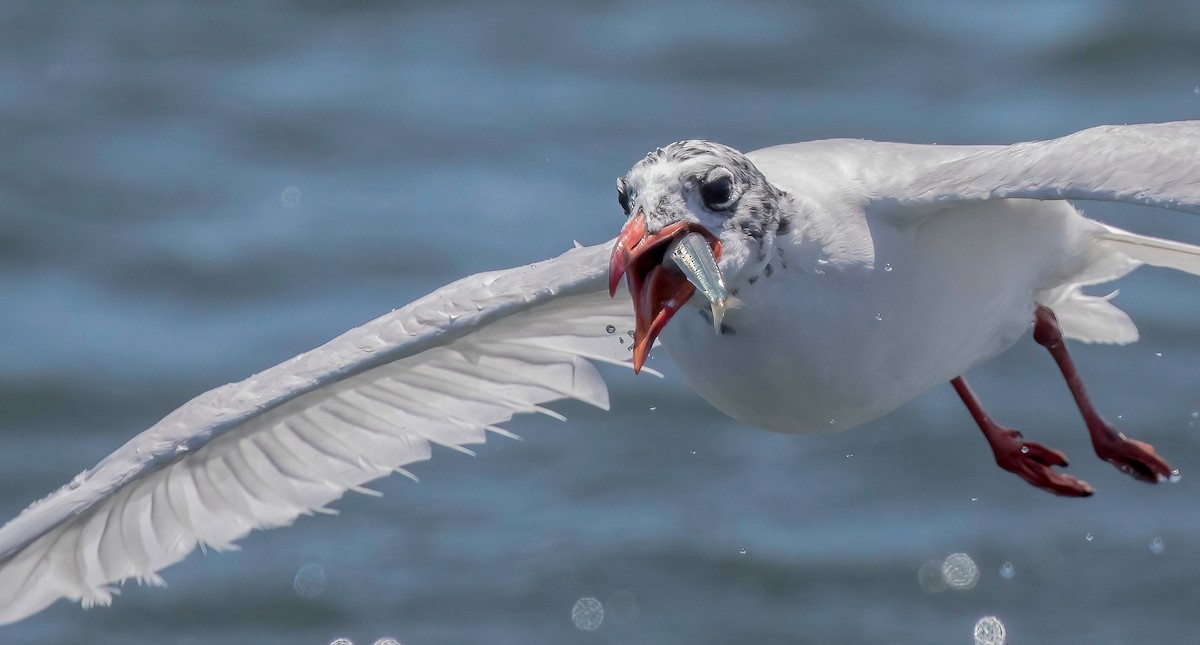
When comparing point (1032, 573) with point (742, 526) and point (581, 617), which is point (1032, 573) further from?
point (581, 617)

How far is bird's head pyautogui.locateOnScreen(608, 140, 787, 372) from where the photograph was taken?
3918mm

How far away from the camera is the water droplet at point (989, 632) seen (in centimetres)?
639

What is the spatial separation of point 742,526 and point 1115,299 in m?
2.50

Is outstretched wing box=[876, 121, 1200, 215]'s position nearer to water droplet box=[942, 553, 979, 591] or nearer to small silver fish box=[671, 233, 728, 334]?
small silver fish box=[671, 233, 728, 334]

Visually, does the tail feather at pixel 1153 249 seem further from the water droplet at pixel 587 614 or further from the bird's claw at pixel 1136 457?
the water droplet at pixel 587 614

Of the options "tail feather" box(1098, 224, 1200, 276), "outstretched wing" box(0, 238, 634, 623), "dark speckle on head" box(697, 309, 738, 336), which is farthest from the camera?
"tail feather" box(1098, 224, 1200, 276)

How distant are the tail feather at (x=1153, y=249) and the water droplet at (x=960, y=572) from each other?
183cm

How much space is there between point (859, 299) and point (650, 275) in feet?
2.40

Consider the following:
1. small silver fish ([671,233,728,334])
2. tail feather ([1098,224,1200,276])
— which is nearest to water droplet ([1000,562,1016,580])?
tail feather ([1098,224,1200,276])

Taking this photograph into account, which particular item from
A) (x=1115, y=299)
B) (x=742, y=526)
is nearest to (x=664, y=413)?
(x=742, y=526)

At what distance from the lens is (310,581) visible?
22.9 ft

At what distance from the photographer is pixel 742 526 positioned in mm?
7191

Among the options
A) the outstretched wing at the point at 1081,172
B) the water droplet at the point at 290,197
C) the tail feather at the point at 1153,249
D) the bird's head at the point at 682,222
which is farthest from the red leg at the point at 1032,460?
the water droplet at the point at 290,197

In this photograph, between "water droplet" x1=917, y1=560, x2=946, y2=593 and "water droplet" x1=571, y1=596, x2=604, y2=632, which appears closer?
"water droplet" x1=571, y1=596, x2=604, y2=632
